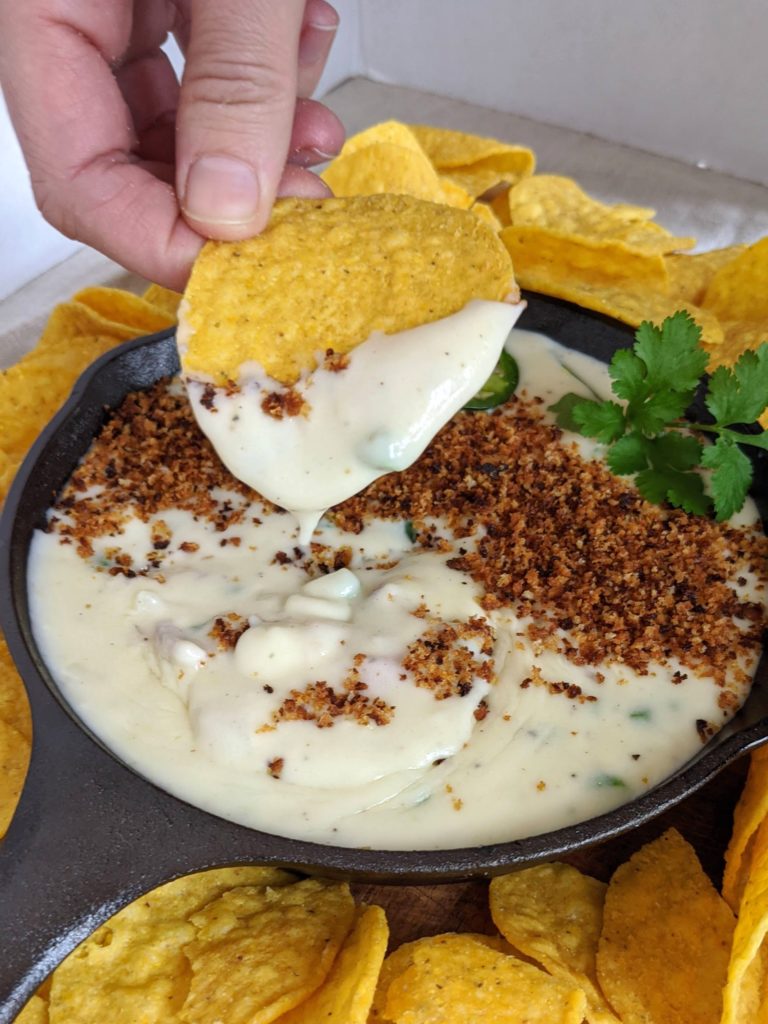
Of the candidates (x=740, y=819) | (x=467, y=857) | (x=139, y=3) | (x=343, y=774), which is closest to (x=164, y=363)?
(x=139, y=3)

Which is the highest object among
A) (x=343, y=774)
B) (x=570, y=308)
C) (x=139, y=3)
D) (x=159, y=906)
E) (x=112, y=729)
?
(x=139, y=3)

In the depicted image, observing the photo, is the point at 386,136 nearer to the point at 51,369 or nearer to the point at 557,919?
the point at 51,369

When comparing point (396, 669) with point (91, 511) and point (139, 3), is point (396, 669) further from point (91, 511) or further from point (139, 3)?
point (139, 3)

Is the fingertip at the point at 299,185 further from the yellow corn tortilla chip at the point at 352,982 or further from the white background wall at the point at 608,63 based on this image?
the white background wall at the point at 608,63

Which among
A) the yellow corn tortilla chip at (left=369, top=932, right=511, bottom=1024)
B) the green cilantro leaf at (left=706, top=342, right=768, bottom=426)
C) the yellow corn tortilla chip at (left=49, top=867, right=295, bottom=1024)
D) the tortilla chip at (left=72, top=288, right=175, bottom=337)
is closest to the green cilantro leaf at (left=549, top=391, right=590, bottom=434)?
the green cilantro leaf at (left=706, top=342, right=768, bottom=426)

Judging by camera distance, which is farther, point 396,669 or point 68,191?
point 68,191

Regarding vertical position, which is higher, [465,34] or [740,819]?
[465,34]
